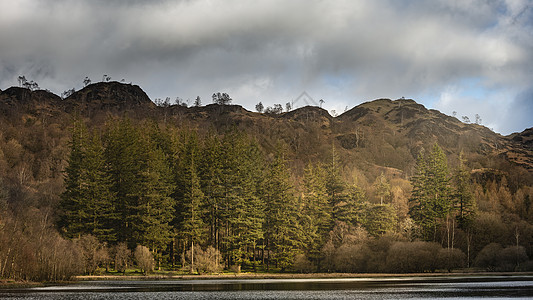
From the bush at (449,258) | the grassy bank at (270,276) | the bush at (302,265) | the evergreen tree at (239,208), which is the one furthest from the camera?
the evergreen tree at (239,208)

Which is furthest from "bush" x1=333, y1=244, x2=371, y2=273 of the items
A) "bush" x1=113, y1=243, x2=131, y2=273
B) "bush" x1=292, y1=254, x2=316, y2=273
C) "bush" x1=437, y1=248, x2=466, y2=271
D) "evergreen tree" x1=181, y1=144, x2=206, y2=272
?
"bush" x1=113, y1=243, x2=131, y2=273

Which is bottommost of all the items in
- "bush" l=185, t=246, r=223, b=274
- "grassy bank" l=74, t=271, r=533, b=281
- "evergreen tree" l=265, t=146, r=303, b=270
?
"grassy bank" l=74, t=271, r=533, b=281

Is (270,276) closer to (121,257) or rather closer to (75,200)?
(121,257)

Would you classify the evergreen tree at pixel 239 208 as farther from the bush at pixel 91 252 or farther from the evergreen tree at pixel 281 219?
the bush at pixel 91 252

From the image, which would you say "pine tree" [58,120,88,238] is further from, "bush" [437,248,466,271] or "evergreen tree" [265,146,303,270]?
"bush" [437,248,466,271]

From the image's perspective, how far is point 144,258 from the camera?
78.9 meters

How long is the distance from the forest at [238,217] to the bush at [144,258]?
158 millimetres

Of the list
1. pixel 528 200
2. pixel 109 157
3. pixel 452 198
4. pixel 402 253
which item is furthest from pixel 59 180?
pixel 528 200

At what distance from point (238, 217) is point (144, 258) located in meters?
19.2

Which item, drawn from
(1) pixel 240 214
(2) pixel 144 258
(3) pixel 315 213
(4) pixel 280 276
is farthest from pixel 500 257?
(2) pixel 144 258

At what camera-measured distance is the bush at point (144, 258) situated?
79062 mm

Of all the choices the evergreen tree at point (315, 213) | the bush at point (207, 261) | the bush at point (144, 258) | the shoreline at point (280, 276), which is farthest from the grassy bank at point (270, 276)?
the evergreen tree at point (315, 213)

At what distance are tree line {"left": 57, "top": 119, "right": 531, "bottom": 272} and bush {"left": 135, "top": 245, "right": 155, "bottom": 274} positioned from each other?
3.87m

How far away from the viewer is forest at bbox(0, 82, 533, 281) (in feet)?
277
